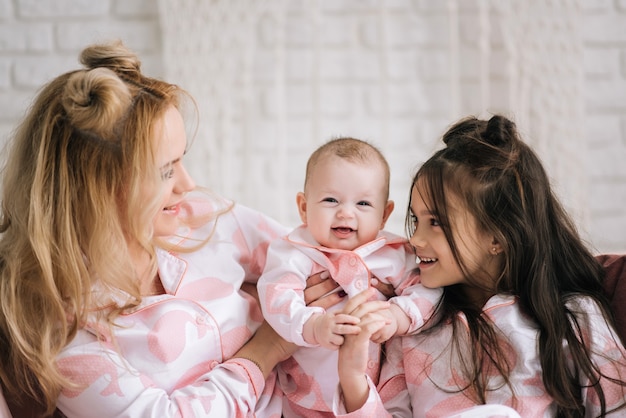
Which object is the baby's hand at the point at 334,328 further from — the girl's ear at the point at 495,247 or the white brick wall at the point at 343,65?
the white brick wall at the point at 343,65

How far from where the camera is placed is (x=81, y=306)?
1.50 metres

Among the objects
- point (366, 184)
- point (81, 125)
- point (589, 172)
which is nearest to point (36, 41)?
point (81, 125)

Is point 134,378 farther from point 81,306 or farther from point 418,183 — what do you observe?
point 418,183

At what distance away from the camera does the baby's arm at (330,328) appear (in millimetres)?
1468

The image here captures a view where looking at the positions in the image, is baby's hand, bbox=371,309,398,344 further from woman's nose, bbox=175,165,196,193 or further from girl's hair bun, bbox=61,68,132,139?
girl's hair bun, bbox=61,68,132,139

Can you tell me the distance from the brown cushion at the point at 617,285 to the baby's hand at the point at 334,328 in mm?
562

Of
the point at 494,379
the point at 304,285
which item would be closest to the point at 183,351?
the point at 304,285

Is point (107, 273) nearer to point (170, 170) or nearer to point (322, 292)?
point (170, 170)

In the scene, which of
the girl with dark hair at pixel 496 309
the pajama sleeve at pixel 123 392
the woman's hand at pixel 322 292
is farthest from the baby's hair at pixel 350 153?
the pajama sleeve at pixel 123 392

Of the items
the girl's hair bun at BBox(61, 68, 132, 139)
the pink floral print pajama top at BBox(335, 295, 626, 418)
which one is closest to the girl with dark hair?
the pink floral print pajama top at BBox(335, 295, 626, 418)

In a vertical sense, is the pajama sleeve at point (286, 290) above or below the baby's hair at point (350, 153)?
below

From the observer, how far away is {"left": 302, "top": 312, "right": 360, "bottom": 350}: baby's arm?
4.82 ft

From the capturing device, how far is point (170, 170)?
1.58 m

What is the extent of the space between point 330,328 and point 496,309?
36cm
